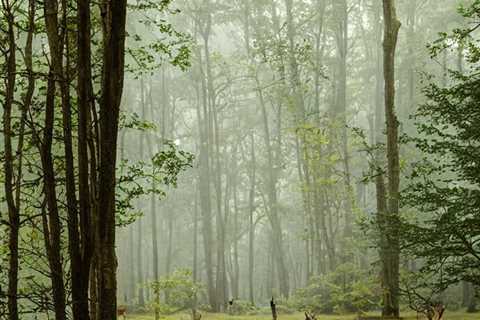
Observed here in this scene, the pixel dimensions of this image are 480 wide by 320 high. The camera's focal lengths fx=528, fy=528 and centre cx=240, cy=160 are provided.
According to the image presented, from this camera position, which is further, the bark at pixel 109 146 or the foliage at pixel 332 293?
the foliage at pixel 332 293

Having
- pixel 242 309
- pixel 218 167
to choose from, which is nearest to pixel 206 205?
pixel 218 167

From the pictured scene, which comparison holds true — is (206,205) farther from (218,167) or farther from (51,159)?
(51,159)

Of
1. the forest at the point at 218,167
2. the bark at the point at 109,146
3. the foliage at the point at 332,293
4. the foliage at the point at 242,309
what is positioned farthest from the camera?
the foliage at the point at 242,309

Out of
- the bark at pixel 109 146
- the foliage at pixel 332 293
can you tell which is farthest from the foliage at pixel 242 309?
the bark at pixel 109 146

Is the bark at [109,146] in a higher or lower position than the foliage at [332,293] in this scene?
higher

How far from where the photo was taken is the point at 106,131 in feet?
16.8

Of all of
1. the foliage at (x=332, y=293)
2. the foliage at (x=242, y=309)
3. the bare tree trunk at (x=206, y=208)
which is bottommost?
the foliage at (x=242, y=309)

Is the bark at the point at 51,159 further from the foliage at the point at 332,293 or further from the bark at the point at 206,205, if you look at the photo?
the bark at the point at 206,205

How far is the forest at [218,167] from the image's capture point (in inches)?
215

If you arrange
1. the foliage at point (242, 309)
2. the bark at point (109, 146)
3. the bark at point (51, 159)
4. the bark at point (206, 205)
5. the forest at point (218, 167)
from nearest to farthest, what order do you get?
the bark at point (109, 146) < the forest at point (218, 167) < the bark at point (51, 159) < the foliage at point (242, 309) < the bark at point (206, 205)

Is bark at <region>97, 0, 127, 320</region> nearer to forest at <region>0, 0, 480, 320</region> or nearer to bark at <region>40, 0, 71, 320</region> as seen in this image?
forest at <region>0, 0, 480, 320</region>

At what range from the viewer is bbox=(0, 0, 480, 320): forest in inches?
215

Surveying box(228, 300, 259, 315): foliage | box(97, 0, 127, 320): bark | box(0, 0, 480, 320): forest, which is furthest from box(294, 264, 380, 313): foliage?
box(97, 0, 127, 320): bark

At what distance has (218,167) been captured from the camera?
86.4ft
